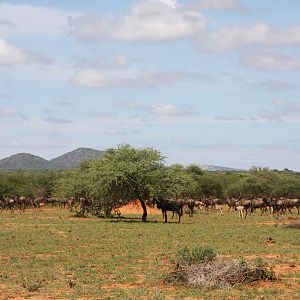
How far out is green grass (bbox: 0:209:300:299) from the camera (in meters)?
15.6

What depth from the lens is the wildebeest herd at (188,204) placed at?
51.4m

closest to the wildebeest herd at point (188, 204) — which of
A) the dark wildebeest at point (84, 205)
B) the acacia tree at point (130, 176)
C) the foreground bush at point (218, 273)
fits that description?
the dark wildebeest at point (84, 205)

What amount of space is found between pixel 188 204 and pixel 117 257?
3197 centimetres

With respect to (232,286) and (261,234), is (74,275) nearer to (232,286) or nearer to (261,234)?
(232,286)

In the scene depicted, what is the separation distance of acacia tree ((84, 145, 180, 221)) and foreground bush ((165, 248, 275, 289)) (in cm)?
2399

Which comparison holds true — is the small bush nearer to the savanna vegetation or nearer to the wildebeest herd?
the savanna vegetation

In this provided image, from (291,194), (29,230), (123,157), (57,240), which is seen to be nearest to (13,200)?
(123,157)

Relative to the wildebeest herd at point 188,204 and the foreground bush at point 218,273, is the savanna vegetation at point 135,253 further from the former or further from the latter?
the wildebeest herd at point 188,204

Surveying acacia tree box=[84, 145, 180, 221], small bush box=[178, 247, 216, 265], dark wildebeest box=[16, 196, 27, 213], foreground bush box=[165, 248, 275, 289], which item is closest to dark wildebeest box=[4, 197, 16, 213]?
dark wildebeest box=[16, 196, 27, 213]

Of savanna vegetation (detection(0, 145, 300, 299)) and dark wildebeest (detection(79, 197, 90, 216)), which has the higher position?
dark wildebeest (detection(79, 197, 90, 216))

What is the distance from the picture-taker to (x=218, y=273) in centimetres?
1630

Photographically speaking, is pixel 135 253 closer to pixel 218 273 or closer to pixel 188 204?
pixel 218 273

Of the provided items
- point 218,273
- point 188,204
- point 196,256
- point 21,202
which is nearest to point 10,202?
point 21,202

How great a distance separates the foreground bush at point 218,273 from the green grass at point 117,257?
41 cm
